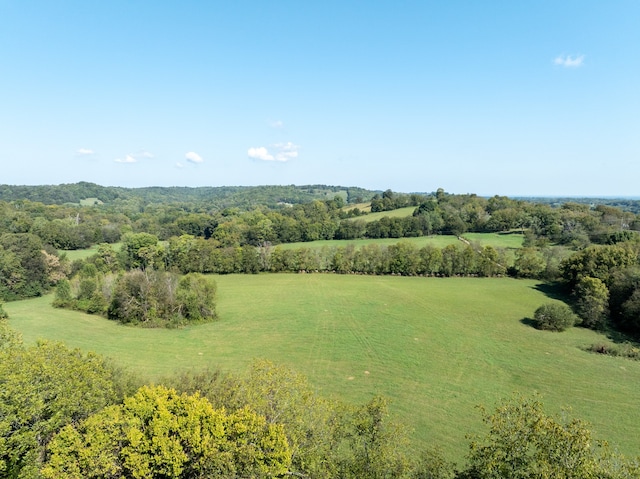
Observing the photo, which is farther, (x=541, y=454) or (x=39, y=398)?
(x=39, y=398)

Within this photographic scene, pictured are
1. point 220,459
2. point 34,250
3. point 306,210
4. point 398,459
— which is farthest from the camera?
point 306,210

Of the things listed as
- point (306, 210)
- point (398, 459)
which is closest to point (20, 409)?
point (398, 459)

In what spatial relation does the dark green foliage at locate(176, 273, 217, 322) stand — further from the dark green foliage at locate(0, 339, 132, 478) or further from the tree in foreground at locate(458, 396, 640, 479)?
the tree in foreground at locate(458, 396, 640, 479)

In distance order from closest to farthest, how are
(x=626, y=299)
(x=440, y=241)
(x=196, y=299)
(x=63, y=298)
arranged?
(x=626, y=299) < (x=196, y=299) < (x=63, y=298) < (x=440, y=241)

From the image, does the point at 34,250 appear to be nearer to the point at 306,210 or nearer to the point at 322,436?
the point at 322,436

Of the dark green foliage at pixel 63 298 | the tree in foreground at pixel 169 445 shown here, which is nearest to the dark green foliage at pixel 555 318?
the tree in foreground at pixel 169 445

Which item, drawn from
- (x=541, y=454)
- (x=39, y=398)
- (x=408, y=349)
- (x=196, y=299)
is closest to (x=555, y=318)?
(x=408, y=349)

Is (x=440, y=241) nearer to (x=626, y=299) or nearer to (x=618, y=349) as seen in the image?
(x=626, y=299)
